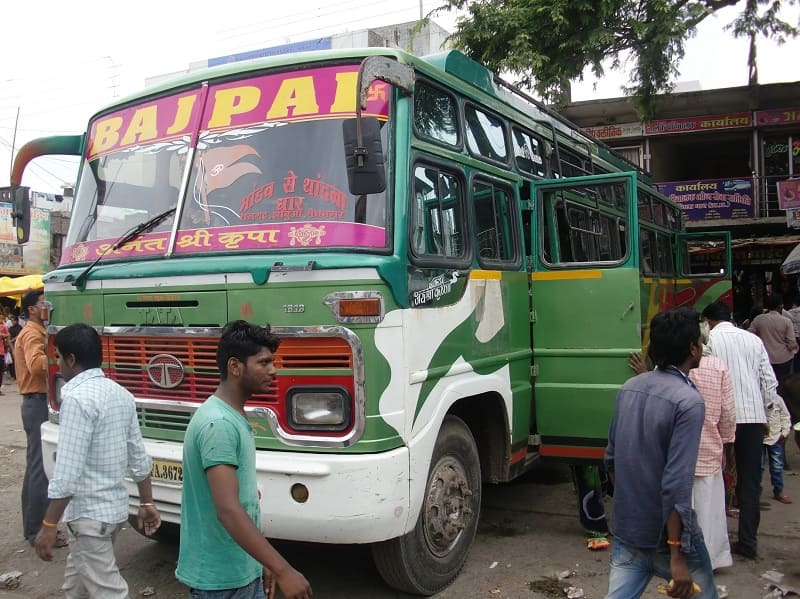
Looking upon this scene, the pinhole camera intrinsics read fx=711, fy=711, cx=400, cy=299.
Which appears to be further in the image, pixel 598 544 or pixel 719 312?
pixel 719 312

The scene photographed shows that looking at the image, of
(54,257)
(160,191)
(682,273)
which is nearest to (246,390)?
(160,191)

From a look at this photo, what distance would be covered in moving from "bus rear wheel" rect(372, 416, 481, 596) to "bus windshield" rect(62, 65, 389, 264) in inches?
54.9

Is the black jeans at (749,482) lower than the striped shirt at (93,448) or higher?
lower

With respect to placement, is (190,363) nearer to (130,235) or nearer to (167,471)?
(167,471)

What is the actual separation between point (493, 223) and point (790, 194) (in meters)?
11.2

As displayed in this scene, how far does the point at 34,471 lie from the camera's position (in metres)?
5.24

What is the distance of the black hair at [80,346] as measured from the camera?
3121mm

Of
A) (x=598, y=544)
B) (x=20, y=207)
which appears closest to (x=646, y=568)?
(x=598, y=544)

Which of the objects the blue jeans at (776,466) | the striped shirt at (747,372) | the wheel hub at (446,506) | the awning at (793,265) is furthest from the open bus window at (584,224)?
the awning at (793,265)

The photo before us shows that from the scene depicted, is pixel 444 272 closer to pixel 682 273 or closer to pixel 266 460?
pixel 266 460

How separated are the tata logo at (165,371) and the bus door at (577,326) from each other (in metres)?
2.60

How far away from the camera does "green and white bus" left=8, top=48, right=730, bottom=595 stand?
3580 millimetres

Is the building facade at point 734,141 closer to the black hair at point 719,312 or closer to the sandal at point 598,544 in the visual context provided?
the black hair at point 719,312

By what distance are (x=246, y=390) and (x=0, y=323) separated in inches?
702
